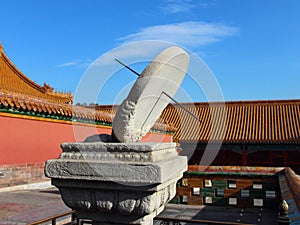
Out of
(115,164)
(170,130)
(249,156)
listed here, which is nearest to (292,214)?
(115,164)

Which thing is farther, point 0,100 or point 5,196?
point 0,100

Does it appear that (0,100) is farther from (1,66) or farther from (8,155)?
(1,66)

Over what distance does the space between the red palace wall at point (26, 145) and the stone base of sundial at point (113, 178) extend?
4443 millimetres

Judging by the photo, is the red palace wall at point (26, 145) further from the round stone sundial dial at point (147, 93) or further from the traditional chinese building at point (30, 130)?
the round stone sundial dial at point (147, 93)

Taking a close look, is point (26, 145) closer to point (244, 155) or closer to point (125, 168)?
point (125, 168)

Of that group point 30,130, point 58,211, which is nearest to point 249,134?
point 30,130

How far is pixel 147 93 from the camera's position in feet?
6.66

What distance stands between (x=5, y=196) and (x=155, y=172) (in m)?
5.65

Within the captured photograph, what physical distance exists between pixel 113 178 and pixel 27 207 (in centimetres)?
415

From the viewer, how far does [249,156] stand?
1631 centimetres

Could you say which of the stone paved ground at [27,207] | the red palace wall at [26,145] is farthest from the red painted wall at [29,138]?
the stone paved ground at [27,207]

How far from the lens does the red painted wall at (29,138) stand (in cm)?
693

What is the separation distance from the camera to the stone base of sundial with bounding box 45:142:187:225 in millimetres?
1714

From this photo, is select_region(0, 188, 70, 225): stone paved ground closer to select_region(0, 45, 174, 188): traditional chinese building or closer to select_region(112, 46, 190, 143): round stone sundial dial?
select_region(0, 45, 174, 188): traditional chinese building
